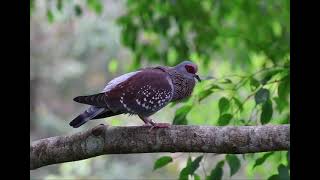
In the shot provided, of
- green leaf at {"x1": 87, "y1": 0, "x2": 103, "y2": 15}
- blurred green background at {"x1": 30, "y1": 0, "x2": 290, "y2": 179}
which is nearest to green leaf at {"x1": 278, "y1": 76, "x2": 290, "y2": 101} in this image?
blurred green background at {"x1": 30, "y1": 0, "x2": 290, "y2": 179}

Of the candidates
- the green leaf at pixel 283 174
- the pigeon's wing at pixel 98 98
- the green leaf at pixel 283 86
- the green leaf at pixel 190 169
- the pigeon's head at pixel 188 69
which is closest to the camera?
the pigeon's wing at pixel 98 98

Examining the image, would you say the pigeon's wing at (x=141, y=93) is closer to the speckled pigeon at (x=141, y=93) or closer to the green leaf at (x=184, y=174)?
the speckled pigeon at (x=141, y=93)

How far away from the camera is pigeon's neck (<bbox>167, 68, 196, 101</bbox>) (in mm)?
2809

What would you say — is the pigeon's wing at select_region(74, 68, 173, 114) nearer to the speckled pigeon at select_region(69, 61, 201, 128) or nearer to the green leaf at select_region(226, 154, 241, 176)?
the speckled pigeon at select_region(69, 61, 201, 128)

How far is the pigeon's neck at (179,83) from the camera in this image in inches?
111

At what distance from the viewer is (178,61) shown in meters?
5.48

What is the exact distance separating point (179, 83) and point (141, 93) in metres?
0.19

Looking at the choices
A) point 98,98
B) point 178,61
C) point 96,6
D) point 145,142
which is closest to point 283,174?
point 145,142

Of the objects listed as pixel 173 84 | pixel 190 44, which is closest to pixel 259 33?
pixel 190 44

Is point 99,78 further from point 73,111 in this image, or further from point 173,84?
point 173,84

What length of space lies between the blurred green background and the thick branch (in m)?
0.46

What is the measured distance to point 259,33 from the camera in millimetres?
6000

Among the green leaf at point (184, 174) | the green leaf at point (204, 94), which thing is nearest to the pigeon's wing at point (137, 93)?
the green leaf at point (184, 174)
